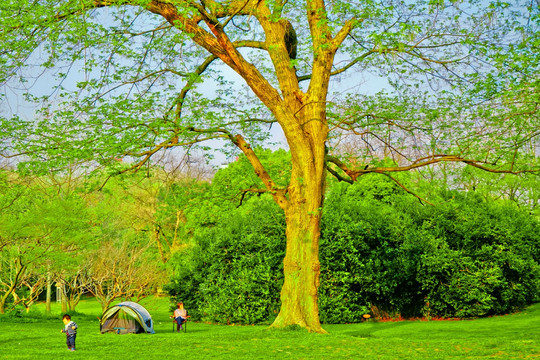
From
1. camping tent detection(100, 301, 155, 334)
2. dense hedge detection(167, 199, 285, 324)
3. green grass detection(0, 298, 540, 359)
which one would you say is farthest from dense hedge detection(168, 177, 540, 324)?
green grass detection(0, 298, 540, 359)

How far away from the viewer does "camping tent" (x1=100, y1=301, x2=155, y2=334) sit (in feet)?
65.6

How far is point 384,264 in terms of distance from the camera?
851 inches

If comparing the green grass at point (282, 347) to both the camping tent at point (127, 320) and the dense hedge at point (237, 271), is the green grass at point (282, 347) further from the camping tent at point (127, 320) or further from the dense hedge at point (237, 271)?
the dense hedge at point (237, 271)

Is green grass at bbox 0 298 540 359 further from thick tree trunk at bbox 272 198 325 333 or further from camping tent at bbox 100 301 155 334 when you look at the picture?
camping tent at bbox 100 301 155 334

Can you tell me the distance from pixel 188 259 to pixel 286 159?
540 inches

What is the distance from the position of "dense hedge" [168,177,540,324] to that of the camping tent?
2.87 meters

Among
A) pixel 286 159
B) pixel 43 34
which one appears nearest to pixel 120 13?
pixel 43 34

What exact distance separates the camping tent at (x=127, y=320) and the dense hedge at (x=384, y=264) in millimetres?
2875

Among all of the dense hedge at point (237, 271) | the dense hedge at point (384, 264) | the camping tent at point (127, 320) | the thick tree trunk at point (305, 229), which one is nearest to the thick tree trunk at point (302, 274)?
the thick tree trunk at point (305, 229)

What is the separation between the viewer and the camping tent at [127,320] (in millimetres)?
19984

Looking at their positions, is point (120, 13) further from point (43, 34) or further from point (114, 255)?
point (114, 255)

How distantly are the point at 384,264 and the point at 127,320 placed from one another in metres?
9.19

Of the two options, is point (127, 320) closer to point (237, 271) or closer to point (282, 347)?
point (237, 271)

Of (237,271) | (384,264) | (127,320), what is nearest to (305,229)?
(237,271)
